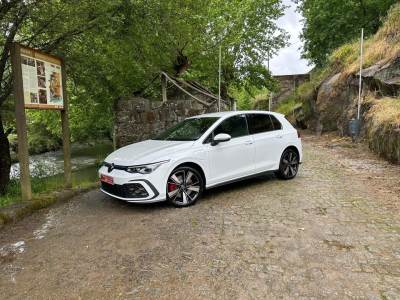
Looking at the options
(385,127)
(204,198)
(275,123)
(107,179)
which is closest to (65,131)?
(107,179)

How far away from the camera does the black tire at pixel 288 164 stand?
7.56 metres

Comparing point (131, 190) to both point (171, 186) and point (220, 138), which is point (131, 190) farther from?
point (220, 138)

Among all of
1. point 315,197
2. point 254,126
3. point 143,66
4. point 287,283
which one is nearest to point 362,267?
point 287,283

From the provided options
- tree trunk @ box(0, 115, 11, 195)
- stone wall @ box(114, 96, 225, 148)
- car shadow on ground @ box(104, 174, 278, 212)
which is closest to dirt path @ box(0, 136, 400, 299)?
car shadow on ground @ box(104, 174, 278, 212)

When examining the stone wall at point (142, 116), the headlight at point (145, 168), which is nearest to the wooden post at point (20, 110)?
the headlight at point (145, 168)

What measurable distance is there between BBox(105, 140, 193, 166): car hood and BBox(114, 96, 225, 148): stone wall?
449 cm

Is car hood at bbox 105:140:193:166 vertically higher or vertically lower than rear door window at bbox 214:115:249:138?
lower

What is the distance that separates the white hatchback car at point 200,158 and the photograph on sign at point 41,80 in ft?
4.91

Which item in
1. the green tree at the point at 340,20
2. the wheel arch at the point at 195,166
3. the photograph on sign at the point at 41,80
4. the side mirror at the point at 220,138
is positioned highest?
the green tree at the point at 340,20

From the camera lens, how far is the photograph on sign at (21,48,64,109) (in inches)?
226

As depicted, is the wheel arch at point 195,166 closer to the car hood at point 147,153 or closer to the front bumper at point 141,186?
the car hood at point 147,153

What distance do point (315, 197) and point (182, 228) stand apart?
2.70 meters

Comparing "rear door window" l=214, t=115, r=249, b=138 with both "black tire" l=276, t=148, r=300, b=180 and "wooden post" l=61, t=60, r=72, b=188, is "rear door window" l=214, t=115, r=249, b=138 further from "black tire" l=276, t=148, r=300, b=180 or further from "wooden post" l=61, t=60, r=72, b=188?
"wooden post" l=61, t=60, r=72, b=188

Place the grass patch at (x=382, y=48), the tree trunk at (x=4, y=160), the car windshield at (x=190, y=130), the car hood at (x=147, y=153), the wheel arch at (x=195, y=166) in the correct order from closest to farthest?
the car hood at (x=147, y=153), the wheel arch at (x=195, y=166), the car windshield at (x=190, y=130), the tree trunk at (x=4, y=160), the grass patch at (x=382, y=48)
